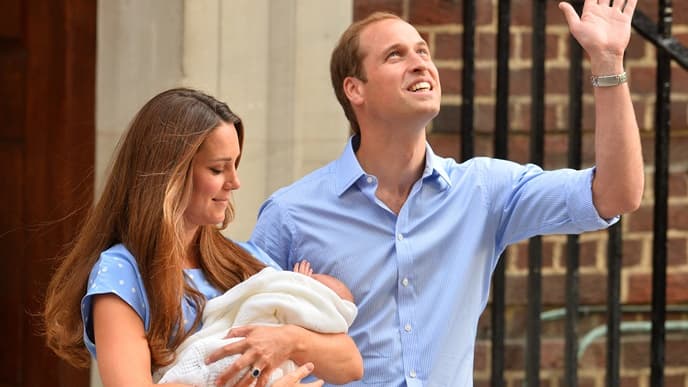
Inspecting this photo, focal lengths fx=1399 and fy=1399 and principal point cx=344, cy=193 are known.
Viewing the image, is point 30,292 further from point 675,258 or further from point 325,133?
point 675,258

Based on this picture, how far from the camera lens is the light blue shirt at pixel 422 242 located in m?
2.96

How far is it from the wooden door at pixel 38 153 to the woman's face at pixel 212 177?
1.42 meters

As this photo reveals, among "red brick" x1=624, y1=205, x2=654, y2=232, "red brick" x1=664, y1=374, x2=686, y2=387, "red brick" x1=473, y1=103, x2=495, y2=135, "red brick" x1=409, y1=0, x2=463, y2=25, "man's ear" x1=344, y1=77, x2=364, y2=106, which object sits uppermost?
"red brick" x1=409, y1=0, x2=463, y2=25

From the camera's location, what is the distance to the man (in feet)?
9.73

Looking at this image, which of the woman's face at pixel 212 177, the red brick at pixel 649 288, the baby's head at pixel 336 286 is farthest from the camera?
the red brick at pixel 649 288

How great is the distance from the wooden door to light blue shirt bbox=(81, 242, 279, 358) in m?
1.46

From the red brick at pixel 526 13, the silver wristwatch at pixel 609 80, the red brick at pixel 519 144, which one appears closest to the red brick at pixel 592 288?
the red brick at pixel 519 144

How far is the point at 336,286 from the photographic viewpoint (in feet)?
9.04

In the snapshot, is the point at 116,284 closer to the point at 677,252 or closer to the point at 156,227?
the point at 156,227

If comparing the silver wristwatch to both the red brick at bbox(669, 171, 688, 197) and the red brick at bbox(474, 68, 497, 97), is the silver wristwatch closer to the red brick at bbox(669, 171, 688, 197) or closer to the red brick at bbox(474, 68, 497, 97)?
the red brick at bbox(474, 68, 497, 97)

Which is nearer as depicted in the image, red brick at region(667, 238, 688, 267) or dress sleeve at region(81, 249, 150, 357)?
dress sleeve at region(81, 249, 150, 357)

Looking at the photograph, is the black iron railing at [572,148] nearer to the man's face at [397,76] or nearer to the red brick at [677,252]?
the man's face at [397,76]

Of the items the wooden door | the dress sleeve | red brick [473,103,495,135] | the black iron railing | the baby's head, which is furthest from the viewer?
red brick [473,103,495,135]

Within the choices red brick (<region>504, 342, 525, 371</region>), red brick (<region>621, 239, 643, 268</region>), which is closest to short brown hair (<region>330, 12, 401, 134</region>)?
red brick (<region>504, 342, 525, 371</region>)
